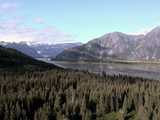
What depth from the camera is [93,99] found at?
129625 millimetres

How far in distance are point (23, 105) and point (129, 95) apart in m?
41.7

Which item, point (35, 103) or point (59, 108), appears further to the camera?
point (35, 103)

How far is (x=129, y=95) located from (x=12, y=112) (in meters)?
49.7

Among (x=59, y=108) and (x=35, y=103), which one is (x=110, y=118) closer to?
(x=59, y=108)

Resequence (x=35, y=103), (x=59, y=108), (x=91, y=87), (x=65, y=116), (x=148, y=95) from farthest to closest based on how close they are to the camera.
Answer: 1. (x=91, y=87)
2. (x=148, y=95)
3. (x=35, y=103)
4. (x=59, y=108)
5. (x=65, y=116)

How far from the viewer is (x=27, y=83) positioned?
160m

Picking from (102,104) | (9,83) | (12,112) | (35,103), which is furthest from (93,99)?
(9,83)

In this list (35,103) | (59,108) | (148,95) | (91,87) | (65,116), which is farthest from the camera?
(91,87)

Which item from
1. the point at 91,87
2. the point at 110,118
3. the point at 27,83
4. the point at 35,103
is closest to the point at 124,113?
A: the point at 110,118

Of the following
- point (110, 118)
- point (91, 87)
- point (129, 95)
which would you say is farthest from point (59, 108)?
point (91, 87)

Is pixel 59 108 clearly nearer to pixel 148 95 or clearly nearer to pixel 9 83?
pixel 148 95

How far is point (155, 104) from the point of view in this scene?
382 feet

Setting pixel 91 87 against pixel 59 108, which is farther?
pixel 91 87

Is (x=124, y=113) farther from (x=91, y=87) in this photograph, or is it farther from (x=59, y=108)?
(x=91, y=87)
